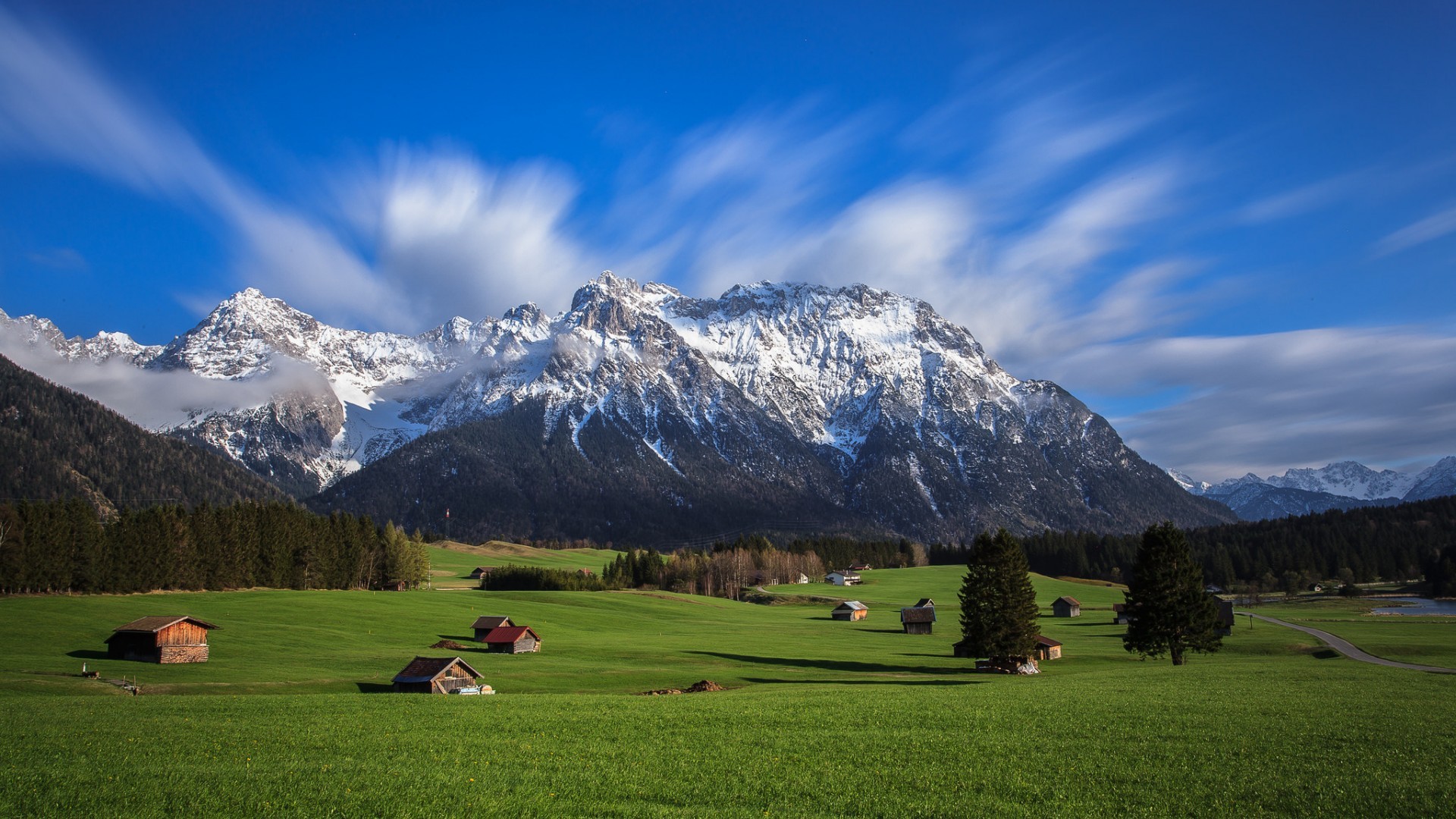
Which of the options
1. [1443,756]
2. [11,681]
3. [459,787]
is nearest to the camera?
[459,787]

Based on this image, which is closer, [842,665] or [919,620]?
[842,665]

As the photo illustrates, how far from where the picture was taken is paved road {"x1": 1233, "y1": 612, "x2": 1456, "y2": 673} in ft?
183

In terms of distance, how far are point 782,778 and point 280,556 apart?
11140cm

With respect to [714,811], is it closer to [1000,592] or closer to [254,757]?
[254,757]

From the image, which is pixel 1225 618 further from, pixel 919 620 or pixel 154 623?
pixel 154 623

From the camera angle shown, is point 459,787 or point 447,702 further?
point 447,702

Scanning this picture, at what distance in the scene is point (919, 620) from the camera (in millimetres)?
107688

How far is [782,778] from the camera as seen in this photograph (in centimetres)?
2203

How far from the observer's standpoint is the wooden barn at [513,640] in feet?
250

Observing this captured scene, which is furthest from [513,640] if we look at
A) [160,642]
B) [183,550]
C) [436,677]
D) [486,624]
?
[183,550]

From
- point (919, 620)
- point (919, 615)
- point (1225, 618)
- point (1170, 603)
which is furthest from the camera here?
point (919, 615)

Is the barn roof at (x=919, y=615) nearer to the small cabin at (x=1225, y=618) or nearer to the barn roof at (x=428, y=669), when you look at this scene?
the small cabin at (x=1225, y=618)

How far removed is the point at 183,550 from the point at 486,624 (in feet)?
138

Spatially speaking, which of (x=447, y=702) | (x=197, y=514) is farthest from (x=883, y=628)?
(x=197, y=514)
